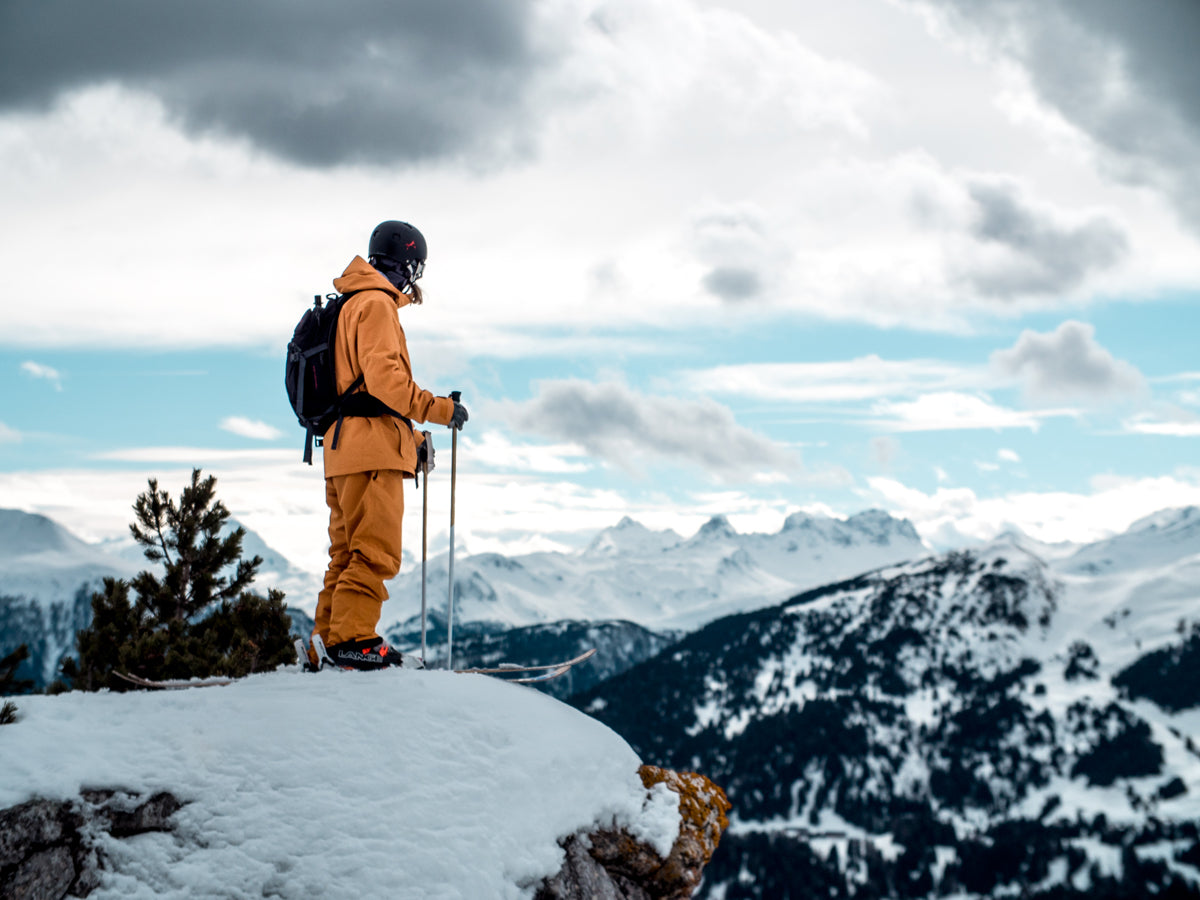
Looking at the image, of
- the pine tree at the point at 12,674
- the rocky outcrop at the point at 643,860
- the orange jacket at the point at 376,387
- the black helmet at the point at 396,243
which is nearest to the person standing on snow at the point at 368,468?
the orange jacket at the point at 376,387

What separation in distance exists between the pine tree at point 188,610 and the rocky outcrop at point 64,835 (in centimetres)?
726

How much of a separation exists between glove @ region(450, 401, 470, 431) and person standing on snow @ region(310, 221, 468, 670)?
0.02 meters

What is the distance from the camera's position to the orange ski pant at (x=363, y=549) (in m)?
8.77

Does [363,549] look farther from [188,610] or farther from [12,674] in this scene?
[188,610]

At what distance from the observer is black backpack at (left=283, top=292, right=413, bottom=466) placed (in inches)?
352

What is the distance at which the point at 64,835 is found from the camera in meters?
5.79

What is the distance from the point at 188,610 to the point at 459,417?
9297 millimetres

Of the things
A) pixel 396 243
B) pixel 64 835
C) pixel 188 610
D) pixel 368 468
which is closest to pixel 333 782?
pixel 64 835

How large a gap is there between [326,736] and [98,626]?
9793 mm

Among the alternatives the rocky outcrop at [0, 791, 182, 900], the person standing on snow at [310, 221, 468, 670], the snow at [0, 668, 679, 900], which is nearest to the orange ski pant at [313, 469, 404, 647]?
the person standing on snow at [310, 221, 468, 670]

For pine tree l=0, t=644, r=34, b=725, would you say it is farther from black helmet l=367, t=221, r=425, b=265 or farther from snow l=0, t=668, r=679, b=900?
black helmet l=367, t=221, r=425, b=265

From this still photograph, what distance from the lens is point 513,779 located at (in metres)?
7.22

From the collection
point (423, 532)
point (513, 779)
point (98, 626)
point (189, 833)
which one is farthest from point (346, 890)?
point (98, 626)

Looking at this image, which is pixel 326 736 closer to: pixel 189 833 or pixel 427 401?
pixel 189 833
